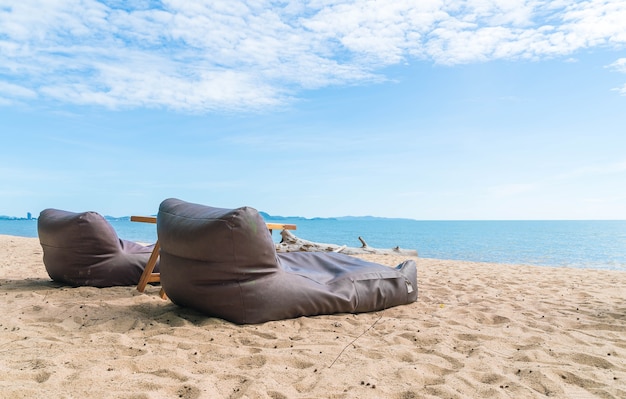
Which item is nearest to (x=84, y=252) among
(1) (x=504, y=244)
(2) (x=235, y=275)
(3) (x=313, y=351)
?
(2) (x=235, y=275)

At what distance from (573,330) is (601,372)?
106 centimetres

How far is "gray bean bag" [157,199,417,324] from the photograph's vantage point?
3.59 m

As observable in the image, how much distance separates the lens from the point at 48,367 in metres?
2.62

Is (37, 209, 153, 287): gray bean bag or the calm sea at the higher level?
(37, 209, 153, 287): gray bean bag

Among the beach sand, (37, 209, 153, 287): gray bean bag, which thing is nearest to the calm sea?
the beach sand

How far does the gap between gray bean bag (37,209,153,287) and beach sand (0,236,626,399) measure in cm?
49

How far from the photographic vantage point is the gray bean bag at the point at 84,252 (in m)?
5.20

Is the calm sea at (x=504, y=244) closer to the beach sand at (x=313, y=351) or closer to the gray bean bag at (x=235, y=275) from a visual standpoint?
the beach sand at (x=313, y=351)

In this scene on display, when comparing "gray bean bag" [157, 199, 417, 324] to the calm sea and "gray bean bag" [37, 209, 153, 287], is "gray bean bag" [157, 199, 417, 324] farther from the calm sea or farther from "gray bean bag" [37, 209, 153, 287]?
the calm sea

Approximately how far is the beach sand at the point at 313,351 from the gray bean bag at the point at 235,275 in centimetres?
13

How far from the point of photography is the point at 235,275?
143 inches

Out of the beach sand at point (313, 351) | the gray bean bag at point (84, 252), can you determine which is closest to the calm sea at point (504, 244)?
the beach sand at point (313, 351)

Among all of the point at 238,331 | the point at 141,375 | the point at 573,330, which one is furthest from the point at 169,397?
the point at 573,330

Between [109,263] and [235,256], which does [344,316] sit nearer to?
[235,256]
